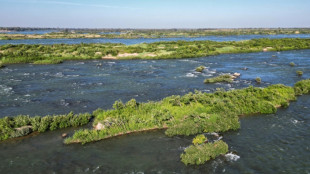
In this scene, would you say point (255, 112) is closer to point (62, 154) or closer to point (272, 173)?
point (272, 173)

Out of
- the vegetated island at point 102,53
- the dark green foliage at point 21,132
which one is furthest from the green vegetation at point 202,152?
the vegetated island at point 102,53

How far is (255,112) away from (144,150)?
1360 cm

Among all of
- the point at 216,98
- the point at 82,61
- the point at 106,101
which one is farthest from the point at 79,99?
the point at 82,61

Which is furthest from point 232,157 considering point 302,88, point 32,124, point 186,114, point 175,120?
point 302,88

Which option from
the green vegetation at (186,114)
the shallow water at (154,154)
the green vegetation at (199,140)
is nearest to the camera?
the shallow water at (154,154)

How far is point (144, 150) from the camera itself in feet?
62.1

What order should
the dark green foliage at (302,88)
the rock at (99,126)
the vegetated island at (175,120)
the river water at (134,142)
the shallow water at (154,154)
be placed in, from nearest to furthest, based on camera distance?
the shallow water at (154,154)
the river water at (134,142)
the vegetated island at (175,120)
the rock at (99,126)
the dark green foliage at (302,88)

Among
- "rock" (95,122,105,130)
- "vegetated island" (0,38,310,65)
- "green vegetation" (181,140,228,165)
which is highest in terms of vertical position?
"vegetated island" (0,38,310,65)

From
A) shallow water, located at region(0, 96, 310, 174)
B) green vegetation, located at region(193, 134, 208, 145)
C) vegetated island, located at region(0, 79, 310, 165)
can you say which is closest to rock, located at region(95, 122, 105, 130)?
vegetated island, located at region(0, 79, 310, 165)

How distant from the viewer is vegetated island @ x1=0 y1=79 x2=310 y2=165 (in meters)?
19.8

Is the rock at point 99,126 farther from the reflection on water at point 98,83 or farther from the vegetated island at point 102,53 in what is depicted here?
the vegetated island at point 102,53

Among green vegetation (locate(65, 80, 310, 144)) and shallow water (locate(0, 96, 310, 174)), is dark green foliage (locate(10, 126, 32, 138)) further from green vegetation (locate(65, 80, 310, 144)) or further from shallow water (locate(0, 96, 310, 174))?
green vegetation (locate(65, 80, 310, 144))

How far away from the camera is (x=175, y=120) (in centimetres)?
2308

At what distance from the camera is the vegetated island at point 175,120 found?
19.8m
